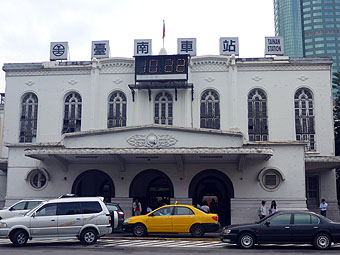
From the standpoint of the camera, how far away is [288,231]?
49.3 feet

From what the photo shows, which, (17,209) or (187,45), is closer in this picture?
(17,209)

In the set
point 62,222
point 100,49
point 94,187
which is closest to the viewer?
→ point 62,222

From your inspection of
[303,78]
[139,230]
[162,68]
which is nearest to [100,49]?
[162,68]

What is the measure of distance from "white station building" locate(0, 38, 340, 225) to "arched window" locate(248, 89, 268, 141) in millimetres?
71

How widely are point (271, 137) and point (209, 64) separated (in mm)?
6974

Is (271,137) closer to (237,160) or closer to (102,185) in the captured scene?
(237,160)

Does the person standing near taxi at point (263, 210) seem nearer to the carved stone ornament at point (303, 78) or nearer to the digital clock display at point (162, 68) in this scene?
the digital clock display at point (162, 68)

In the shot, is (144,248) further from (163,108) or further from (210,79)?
(210,79)

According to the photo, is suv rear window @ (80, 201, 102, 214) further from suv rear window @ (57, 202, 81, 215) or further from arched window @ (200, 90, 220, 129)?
arched window @ (200, 90, 220, 129)

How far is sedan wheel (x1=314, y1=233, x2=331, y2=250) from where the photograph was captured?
14856 millimetres

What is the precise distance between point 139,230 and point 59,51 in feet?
63.9

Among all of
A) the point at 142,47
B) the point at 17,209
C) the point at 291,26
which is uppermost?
the point at 291,26

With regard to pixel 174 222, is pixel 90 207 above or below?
above

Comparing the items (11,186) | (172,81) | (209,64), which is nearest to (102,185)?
(11,186)
